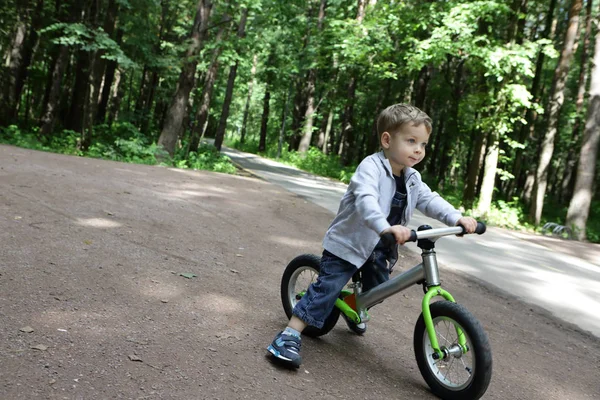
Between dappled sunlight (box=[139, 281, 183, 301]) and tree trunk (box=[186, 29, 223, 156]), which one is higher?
tree trunk (box=[186, 29, 223, 156])

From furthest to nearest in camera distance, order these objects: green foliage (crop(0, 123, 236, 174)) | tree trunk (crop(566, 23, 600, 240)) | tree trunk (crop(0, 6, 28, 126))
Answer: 1. tree trunk (crop(0, 6, 28, 126))
2. green foliage (crop(0, 123, 236, 174))
3. tree trunk (crop(566, 23, 600, 240))

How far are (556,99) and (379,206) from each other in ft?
53.5

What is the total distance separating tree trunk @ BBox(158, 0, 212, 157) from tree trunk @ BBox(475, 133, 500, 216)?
964cm

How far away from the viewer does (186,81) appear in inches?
624

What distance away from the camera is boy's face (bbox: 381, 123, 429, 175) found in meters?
3.18

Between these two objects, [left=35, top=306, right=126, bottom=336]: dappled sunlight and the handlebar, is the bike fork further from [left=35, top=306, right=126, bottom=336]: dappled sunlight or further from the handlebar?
[left=35, top=306, right=126, bottom=336]: dappled sunlight

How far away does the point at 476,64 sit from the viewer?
14594 mm

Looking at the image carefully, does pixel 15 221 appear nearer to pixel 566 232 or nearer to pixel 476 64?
pixel 476 64

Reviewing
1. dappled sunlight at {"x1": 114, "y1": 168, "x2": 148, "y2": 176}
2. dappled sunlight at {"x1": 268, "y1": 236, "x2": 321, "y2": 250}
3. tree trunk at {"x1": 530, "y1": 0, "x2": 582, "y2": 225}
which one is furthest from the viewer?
tree trunk at {"x1": 530, "y1": 0, "x2": 582, "y2": 225}

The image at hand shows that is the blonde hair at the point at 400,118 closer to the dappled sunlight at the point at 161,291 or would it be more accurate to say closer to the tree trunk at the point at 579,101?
the dappled sunlight at the point at 161,291

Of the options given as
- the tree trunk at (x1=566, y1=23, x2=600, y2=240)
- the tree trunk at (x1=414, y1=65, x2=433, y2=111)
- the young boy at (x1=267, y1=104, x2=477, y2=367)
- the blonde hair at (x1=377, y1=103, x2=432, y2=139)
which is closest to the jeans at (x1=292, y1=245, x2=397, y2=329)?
the young boy at (x1=267, y1=104, x2=477, y2=367)

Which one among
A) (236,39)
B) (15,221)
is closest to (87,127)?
(236,39)

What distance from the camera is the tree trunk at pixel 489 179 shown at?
49.9 ft

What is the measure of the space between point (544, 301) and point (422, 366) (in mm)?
3739
